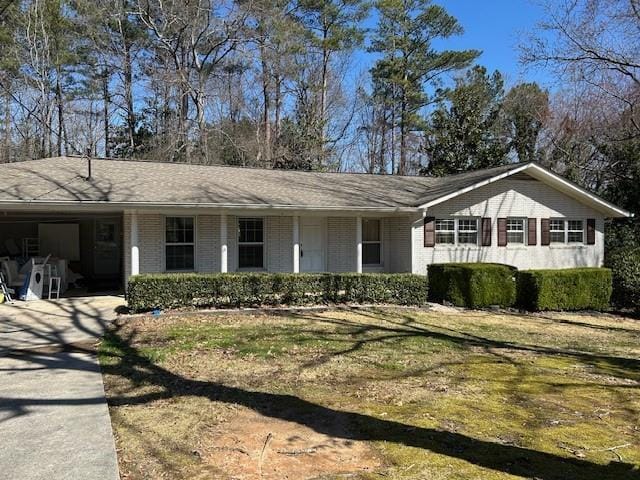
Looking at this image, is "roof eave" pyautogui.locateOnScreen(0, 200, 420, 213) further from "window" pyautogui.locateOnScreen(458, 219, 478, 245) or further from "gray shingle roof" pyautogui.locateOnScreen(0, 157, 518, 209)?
"window" pyautogui.locateOnScreen(458, 219, 478, 245)

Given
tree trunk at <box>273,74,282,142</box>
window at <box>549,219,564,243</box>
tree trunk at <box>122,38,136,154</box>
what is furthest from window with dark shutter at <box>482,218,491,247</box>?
tree trunk at <box>122,38,136,154</box>

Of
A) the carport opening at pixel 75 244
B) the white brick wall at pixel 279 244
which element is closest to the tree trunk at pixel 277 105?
the carport opening at pixel 75 244

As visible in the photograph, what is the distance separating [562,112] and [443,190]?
17808mm

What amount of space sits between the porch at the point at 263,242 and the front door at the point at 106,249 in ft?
13.8

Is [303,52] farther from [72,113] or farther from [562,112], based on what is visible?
[562,112]

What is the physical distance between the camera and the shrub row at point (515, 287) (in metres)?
14.1

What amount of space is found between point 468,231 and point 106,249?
40.6 feet

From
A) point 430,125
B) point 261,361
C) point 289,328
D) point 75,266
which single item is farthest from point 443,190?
point 430,125

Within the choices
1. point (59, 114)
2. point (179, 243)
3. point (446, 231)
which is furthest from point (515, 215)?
point (59, 114)

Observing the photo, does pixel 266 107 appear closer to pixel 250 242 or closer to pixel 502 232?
pixel 250 242

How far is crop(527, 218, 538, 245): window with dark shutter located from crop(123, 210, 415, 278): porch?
445cm

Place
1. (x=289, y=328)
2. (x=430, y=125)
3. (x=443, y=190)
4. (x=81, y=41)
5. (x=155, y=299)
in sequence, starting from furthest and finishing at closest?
(x=430, y=125) < (x=81, y=41) < (x=443, y=190) < (x=155, y=299) < (x=289, y=328)

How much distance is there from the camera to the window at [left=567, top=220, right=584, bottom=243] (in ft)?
58.6

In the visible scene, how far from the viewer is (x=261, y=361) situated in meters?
7.37
